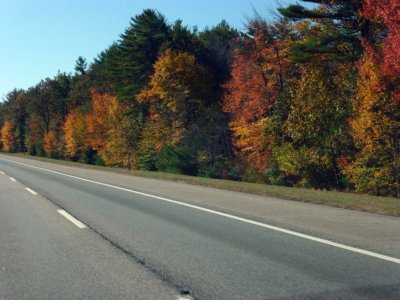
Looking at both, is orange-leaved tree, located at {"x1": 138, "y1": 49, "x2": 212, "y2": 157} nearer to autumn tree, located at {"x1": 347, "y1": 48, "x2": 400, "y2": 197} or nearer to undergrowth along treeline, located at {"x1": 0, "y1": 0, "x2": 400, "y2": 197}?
undergrowth along treeline, located at {"x1": 0, "y1": 0, "x2": 400, "y2": 197}

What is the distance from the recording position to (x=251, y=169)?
128 ft

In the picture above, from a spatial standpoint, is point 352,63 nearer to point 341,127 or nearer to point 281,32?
point 341,127

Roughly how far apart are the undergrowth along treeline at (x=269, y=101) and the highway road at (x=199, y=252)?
13.7 metres

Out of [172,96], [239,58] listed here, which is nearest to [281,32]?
[239,58]

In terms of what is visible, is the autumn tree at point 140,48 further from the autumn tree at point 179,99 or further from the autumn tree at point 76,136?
the autumn tree at point 76,136

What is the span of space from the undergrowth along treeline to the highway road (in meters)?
13.7

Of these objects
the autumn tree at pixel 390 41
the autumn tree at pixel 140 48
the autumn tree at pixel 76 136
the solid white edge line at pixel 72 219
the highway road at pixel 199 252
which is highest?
the autumn tree at pixel 140 48

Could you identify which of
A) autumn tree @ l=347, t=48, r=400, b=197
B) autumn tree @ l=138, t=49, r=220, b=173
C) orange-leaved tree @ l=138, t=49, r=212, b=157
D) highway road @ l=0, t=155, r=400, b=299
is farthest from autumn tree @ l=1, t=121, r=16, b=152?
highway road @ l=0, t=155, r=400, b=299

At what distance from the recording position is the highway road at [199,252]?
538cm

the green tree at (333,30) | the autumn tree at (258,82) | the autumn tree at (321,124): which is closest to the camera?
the green tree at (333,30)

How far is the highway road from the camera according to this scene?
5383 mm

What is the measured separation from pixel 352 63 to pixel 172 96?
21.9 meters

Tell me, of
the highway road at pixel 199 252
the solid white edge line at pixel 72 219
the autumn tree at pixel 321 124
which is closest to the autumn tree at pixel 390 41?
the autumn tree at pixel 321 124

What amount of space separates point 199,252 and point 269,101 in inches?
1239
